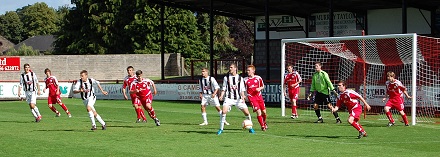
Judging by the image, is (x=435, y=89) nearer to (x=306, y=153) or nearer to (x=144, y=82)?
(x=144, y=82)

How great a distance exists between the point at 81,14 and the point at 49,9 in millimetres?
53695

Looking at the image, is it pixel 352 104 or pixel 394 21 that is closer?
pixel 352 104

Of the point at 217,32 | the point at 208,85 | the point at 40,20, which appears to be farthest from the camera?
the point at 40,20

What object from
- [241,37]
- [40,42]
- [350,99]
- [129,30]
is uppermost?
[40,42]

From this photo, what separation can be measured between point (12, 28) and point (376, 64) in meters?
121

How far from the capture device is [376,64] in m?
28.6

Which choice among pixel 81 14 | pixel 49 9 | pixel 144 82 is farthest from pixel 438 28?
pixel 49 9

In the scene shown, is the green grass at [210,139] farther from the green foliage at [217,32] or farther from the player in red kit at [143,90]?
the green foliage at [217,32]

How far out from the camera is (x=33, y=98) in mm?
24875

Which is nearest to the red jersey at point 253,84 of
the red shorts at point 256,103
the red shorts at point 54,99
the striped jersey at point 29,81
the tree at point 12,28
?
the red shorts at point 256,103

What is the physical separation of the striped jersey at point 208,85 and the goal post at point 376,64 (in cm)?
434

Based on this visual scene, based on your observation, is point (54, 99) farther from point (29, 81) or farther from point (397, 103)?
point (397, 103)

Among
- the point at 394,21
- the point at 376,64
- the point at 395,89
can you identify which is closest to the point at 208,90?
the point at 395,89

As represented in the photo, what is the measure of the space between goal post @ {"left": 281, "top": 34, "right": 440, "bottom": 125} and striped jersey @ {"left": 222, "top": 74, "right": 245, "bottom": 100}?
5.94 meters
